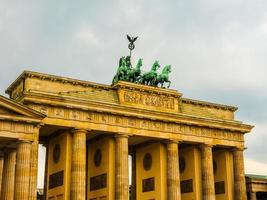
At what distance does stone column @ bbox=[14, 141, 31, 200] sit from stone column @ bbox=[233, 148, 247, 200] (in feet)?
84.6

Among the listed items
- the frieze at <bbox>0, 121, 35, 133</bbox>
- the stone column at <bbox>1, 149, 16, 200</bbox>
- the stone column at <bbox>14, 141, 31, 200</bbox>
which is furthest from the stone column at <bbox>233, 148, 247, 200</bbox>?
the frieze at <bbox>0, 121, 35, 133</bbox>

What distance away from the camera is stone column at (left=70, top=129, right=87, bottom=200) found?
42031mm

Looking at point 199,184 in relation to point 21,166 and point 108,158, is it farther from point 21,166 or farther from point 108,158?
point 21,166

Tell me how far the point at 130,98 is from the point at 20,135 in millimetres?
15301

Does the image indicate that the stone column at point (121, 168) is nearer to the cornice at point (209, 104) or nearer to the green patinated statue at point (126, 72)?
the green patinated statue at point (126, 72)

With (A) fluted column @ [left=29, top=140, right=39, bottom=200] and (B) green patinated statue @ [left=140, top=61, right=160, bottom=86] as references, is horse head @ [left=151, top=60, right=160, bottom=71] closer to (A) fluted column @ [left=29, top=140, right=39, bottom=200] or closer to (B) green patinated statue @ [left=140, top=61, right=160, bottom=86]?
(B) green patinated statue @ [left=140, top=61, right=160, bottom=86]

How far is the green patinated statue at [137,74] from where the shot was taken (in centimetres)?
4869

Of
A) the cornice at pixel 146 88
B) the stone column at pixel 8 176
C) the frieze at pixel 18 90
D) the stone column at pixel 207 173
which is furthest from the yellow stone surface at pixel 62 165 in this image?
the stone column at pixel 207 173

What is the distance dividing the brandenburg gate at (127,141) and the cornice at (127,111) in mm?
90

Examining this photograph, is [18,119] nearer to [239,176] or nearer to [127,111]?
[127,111]

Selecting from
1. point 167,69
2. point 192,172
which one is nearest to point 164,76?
point 167,69

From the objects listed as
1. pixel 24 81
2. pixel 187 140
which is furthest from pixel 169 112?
pixel 24 81

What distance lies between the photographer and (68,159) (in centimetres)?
4359

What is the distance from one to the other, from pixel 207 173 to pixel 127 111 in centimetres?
1136
